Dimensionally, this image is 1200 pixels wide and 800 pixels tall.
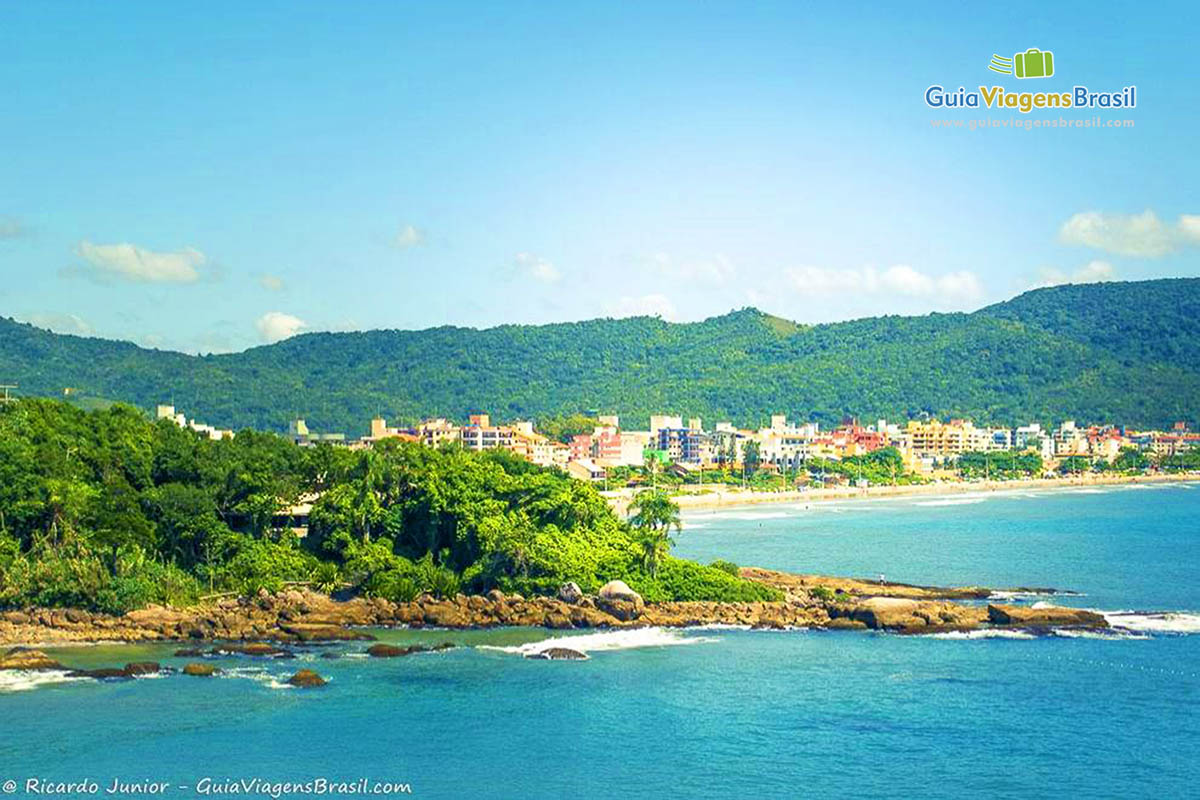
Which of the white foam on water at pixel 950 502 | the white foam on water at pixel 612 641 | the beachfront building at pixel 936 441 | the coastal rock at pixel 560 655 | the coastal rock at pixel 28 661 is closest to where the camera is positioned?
the coastal rock at pixel 28 661

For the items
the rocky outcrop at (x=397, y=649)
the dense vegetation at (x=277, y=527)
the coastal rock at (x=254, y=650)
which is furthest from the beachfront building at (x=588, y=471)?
the coastal rock at (x=254, y=650)

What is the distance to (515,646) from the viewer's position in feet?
130

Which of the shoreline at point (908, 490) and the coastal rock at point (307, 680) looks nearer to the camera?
the coastal rock at point (307, 680)

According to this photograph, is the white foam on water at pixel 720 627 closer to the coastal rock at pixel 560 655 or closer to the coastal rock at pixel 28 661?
the coastal rock at pixel 560 655

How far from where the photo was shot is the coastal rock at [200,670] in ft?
115

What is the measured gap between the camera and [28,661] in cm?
3594

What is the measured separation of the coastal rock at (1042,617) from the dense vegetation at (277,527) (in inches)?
306

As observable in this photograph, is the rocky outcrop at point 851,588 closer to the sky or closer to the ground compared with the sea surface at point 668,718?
closer to the sky

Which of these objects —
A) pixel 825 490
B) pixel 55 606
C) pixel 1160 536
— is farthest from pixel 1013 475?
pixel 55 606

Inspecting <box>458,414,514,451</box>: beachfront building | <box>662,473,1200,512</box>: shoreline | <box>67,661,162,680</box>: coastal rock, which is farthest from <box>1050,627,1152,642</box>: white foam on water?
<box>458,414,514,451</box>: beachfront building

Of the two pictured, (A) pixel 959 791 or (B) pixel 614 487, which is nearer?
(A) pixel 959 791

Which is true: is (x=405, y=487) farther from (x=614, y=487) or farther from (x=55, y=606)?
(x=614, y=487)

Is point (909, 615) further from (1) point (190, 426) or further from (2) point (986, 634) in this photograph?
(1) point (190, 426)

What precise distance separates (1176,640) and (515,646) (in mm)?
19776
